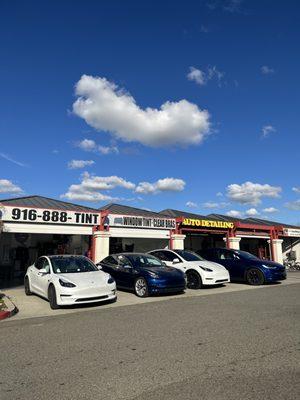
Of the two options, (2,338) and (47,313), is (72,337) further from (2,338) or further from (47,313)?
(47,313)

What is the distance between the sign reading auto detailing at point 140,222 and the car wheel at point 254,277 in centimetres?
730

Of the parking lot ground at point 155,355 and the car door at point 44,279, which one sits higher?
the car door at point 44,279

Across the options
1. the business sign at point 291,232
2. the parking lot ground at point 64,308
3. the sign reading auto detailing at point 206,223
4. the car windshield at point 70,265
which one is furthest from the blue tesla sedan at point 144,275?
the business sign at point 291,232

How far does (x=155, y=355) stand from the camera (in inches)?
224

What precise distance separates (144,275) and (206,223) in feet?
42.3

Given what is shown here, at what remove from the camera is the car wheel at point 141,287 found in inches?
496

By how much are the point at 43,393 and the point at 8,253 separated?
64.4ft

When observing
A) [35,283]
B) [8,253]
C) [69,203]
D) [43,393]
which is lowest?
[43,393]

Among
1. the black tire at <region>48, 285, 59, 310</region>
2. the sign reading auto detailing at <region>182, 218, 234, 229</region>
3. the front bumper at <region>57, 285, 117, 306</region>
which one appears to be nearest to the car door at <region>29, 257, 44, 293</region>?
the black tire at <region>48, 285, 59, 310</region>

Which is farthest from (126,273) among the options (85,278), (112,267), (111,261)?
(85,278)

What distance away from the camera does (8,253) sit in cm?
→ 2269

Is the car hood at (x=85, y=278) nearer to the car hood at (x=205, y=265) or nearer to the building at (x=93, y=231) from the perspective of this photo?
the car hood at (x=205, y=265)

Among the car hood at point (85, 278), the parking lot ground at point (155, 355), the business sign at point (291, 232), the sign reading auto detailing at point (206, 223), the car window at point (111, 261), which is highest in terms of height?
the business sign at point (291, 232)

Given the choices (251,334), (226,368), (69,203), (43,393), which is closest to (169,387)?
(226,368)
